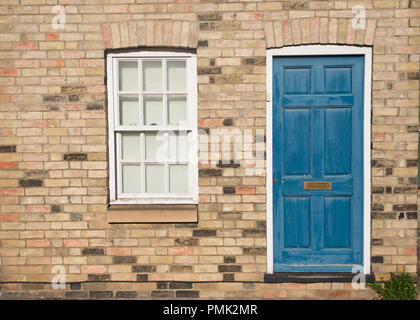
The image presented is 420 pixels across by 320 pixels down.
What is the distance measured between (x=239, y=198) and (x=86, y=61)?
2347mm

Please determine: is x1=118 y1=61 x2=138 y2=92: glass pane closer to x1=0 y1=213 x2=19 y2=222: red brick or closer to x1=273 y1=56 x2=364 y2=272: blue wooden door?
x1=273 y1=56 x2=364 y2=272: blue wooden door

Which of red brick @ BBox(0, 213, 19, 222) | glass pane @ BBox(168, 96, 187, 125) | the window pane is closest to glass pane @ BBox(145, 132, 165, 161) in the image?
the window pane

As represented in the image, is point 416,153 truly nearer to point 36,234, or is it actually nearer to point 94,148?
point 94,148

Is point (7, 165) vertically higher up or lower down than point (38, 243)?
higher up

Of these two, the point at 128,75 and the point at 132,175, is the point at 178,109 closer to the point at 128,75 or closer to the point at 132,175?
the point at 128,75

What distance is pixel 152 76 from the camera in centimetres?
414

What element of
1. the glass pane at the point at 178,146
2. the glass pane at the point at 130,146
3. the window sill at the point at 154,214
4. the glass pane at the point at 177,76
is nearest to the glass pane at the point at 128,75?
the glass pane at the point at 177,76

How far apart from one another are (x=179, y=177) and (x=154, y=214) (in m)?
0.53

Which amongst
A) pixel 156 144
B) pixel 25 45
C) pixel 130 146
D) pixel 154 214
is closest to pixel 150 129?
pixel 156 144

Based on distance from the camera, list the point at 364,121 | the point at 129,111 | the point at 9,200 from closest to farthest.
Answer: the point at 364,121 → the point at 9,200 → the point at 129,111

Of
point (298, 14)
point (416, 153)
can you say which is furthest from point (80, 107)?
point (416, 153)

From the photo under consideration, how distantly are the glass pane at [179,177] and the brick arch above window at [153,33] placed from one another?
1.40m

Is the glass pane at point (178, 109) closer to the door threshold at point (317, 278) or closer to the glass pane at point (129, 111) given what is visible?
the glass pane at point (129, 111)

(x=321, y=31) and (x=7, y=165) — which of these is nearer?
(x=321, y=31)
